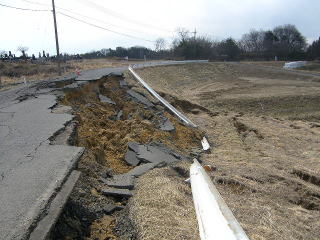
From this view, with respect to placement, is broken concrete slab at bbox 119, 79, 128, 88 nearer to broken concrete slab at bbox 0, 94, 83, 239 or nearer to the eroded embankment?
the eroded embankment

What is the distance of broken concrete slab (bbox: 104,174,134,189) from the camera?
639 centimetres

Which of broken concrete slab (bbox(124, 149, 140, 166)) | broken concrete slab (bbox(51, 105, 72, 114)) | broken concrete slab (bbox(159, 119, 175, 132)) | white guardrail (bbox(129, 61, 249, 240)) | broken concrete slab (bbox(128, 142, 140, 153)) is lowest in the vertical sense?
broken concrete slab (bbox(159, 119, 175, 132))

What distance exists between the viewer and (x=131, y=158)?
27.8 feet

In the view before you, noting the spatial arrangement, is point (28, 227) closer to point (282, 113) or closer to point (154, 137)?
point (154, 137)

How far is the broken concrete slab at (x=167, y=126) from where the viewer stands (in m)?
12.3

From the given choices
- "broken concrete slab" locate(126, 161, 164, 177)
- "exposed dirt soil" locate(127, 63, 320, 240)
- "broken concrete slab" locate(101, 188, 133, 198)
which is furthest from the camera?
"broken concrete slab" locate(126, 161, 164, 177)

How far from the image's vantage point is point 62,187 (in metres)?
5.45

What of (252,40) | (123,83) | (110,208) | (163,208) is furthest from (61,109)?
(252,40)

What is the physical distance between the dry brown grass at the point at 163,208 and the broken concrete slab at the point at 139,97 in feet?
27.3

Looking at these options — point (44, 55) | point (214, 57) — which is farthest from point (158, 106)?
point (214, 57)

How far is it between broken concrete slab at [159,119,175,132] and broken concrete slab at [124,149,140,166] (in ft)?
11.6

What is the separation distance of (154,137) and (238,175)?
2.88m

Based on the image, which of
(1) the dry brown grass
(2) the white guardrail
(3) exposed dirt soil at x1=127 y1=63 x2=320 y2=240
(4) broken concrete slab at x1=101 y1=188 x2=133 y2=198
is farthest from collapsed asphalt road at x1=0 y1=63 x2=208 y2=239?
(2) the white guardrail

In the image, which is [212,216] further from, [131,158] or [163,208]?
[131,158]
